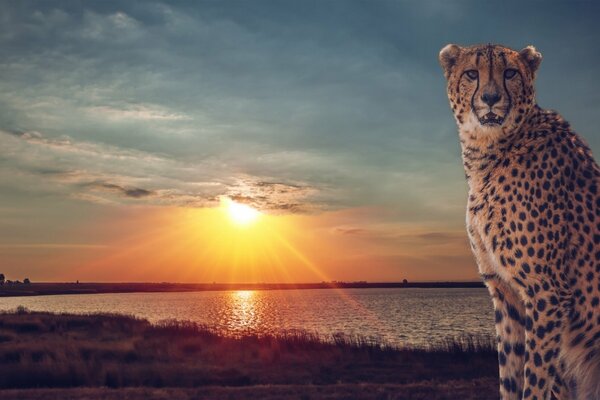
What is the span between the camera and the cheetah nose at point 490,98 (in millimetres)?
3844

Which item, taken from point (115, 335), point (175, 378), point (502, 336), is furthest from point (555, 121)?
point (115, 335)

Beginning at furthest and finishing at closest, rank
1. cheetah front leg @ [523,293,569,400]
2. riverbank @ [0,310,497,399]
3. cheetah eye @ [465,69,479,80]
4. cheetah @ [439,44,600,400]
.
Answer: riverbank @ [0,310,497,399], cheetah eye @ [465,69,479,80], cheetah @ [439,44,600,400], cheetah front leg @ [523,293,569,400]

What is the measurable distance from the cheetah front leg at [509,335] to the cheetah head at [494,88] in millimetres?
1020

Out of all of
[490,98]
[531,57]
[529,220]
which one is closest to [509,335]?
[529,220]

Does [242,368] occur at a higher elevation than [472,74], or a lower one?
lower

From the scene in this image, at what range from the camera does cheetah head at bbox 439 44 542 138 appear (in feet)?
12.8

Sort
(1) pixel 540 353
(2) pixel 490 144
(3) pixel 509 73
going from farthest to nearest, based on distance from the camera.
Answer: (2) pixel 490 144, (3) pixel 509 73, (1) pixel 540 353

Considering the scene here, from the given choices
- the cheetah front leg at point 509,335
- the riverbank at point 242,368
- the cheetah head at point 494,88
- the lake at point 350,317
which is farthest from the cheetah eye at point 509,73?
the lake at point 350,317

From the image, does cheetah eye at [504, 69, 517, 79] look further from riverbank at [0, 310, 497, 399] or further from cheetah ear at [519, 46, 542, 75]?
riverbank at [0, 310, 497, 399]

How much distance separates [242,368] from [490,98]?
1596cm

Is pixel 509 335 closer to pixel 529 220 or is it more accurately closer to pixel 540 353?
pixel 540 353

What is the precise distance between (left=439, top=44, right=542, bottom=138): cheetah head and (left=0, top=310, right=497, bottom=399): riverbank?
8.37m

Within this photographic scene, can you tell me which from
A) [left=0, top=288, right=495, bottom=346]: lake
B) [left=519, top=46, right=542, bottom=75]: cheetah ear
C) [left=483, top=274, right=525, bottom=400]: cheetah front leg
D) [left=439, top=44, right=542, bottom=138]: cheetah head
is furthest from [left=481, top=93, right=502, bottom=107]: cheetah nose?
[left=0, top=288, right=495, bottom=346]: lake

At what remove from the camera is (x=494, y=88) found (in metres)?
3.87
